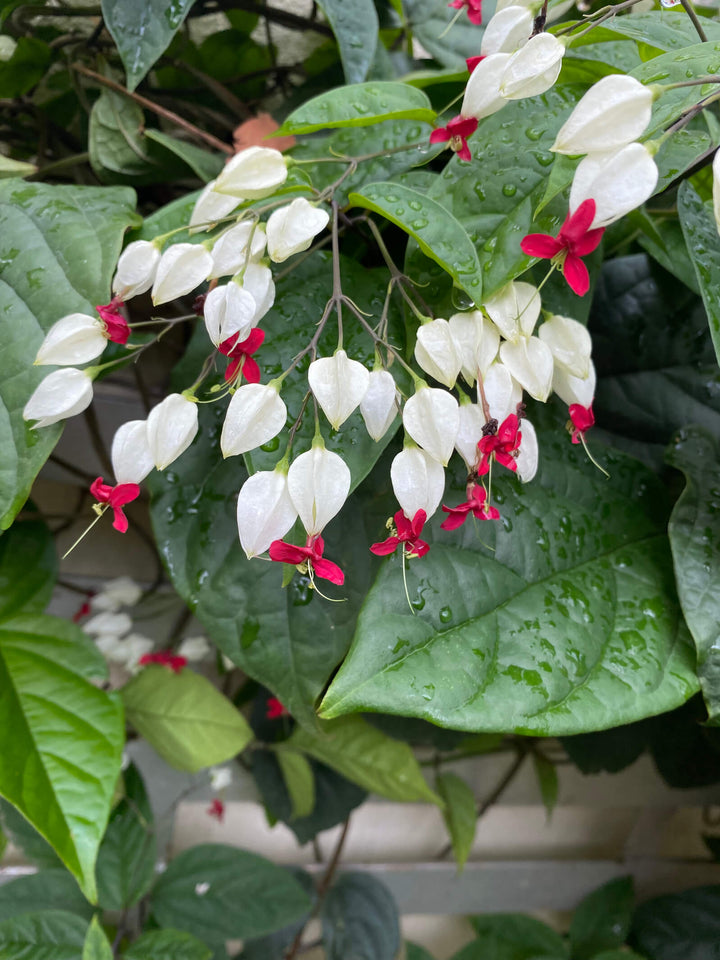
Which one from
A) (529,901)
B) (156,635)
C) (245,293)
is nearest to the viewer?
(245,293)

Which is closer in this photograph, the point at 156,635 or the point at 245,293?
the point at 245,293

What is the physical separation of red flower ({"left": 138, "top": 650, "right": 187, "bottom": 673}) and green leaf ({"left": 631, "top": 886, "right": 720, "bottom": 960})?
22.6 inches

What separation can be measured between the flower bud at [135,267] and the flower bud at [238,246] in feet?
0.12

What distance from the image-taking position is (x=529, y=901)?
92cm

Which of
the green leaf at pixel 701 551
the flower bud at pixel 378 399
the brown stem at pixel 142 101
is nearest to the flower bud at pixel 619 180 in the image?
the flower bud at pixel 378 399

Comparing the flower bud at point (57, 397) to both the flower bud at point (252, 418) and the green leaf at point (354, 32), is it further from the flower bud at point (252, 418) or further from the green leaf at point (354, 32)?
the green leaf at point (354, 32)

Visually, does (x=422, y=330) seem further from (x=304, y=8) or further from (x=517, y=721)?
(x=304, y=8)

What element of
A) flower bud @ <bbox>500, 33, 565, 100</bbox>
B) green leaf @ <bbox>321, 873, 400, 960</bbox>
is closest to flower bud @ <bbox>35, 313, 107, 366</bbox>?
flower bud @ <bbox>500, 33, 565, 100</bbox>

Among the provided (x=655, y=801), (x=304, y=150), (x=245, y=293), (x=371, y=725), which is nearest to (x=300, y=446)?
(x=245, y=293)

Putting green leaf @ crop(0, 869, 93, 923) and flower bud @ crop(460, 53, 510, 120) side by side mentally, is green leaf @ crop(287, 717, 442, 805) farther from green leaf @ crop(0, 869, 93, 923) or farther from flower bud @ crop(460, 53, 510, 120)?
flower bud @ crop(460, 53, 510, 120)

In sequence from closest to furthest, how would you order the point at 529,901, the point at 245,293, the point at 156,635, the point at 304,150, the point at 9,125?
the point at 245,293, the point at 304,150, the point at 9,125, the point at 156,635, the point at 529,901

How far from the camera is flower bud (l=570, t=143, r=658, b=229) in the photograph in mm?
259

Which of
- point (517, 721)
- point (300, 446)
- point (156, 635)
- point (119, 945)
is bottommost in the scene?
point (119, 945)

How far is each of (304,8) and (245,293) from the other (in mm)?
505
